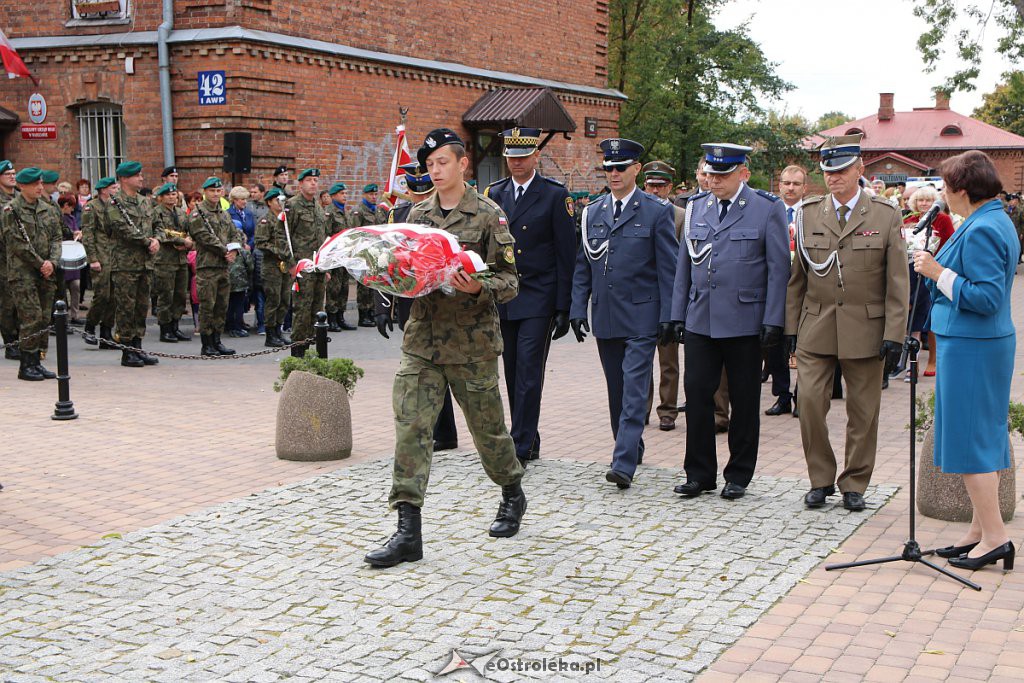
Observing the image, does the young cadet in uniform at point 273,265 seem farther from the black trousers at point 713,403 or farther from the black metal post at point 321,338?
the black trousers at point 713,403

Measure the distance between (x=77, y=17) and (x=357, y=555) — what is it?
1684cm

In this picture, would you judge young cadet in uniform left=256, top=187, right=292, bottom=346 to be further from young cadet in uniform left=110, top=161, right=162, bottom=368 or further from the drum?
the drum

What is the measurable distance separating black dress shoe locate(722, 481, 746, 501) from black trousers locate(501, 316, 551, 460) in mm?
1497

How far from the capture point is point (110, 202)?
13.9 metres

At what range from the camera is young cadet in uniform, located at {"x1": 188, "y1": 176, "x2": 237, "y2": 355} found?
14562 millimetres

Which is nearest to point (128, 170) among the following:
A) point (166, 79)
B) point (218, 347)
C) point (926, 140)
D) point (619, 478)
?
point (218, 347)

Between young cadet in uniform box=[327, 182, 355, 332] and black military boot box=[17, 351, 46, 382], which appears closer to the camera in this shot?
black military boot box=[17, 351, 46, 382]

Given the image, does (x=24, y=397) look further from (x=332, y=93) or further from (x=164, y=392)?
(x=332, y=93)

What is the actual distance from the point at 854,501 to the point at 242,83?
1432 centimetres

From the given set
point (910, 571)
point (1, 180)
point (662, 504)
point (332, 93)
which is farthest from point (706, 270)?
point (332, 93)

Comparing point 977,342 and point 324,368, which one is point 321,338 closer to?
point 324,368

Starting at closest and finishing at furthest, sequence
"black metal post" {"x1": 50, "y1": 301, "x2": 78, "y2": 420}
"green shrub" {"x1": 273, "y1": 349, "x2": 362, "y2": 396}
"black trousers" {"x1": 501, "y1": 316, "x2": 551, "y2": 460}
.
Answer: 1. "black trousers" {"x1": 501, "y1": 316, "x2": 551, "y2": 460}
2. "green shrub" {"x1": 273, "y1": 349, "x2": 362, "y2": 396}
3. "black metal post" {"x1": 50, "y1": 301, "x2": 78, "y2": 420}

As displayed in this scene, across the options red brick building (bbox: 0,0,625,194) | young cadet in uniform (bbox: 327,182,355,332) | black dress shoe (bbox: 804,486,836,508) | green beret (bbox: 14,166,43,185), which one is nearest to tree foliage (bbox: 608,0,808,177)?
red brick building (bbox: 0,0,625,194)

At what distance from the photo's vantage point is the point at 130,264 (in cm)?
1389
